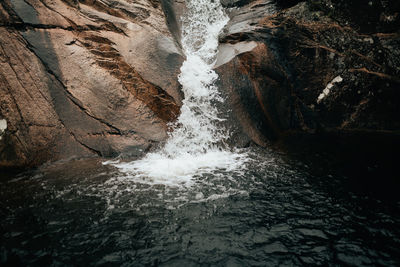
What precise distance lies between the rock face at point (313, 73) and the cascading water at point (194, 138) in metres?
0.64

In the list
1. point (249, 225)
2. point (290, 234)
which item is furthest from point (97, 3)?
point (290, 234)

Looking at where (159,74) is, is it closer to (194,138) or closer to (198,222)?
(194,138)

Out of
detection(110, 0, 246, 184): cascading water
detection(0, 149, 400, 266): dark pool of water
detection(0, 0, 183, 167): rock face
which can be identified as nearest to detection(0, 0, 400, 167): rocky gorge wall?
detection(0, 0, 183, 167): rock face

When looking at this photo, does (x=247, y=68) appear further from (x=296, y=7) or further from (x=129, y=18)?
(x=129, y=18)

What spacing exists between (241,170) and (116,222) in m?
2.79

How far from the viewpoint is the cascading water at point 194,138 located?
16.4 feet

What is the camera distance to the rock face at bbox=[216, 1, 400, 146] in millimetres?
6469

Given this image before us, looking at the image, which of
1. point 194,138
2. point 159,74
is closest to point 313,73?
point 194,138

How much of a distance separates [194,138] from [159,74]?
2.07 meters

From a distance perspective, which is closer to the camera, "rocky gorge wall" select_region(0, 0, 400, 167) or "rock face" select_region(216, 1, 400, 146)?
"rocky gorge wall" select_region(0, 0, 400, 167)

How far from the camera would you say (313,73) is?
7.05 metres

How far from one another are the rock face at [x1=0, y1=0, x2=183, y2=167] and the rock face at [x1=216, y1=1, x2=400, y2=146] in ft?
7.08

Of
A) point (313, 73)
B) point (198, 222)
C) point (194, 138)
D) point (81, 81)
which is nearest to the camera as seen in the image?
point (198, 222)

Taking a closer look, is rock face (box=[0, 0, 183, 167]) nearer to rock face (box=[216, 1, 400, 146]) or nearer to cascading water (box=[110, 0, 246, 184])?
cascading water (box=[110, 0, 246, 184])
